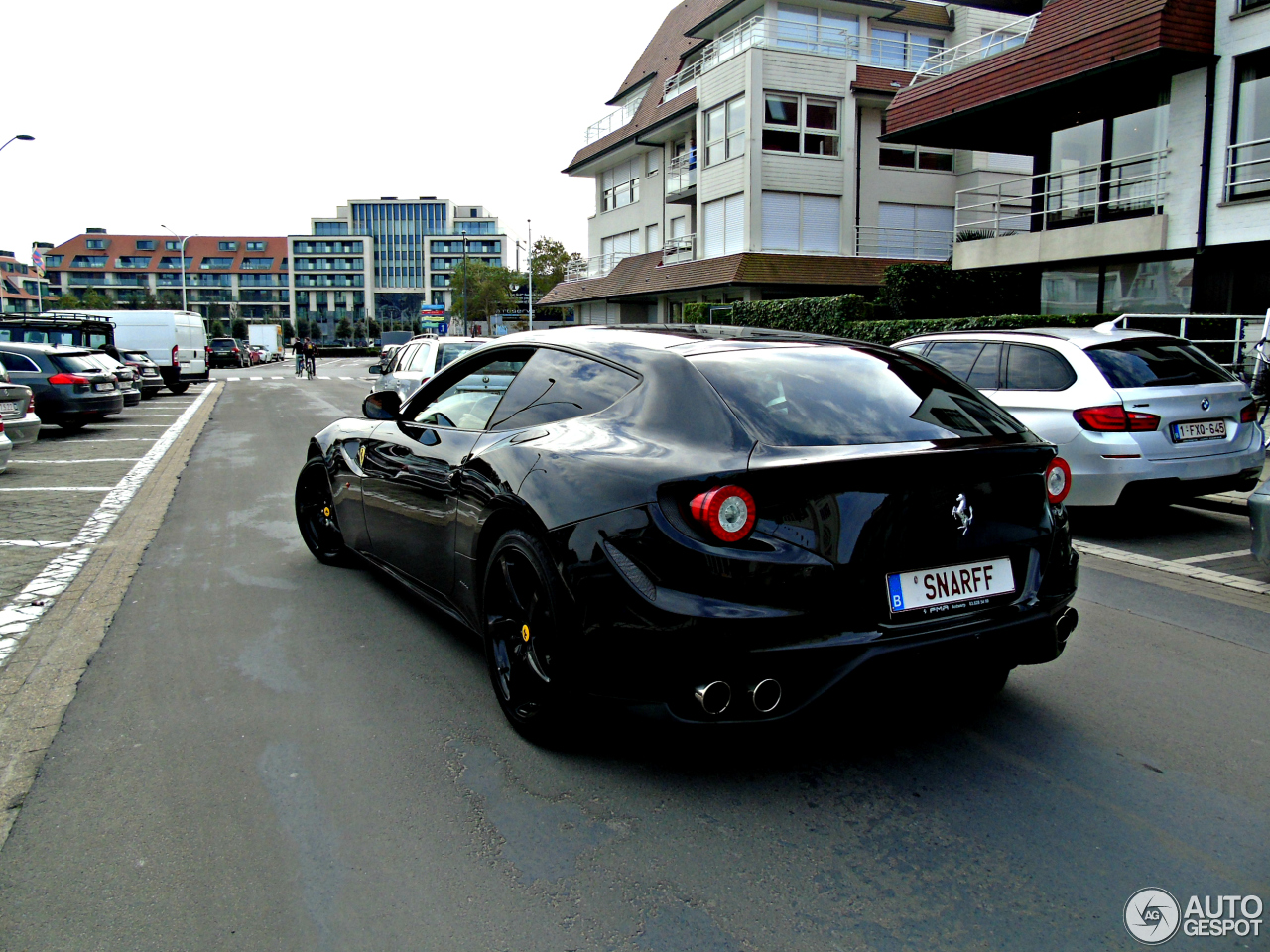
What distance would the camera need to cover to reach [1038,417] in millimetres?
7625

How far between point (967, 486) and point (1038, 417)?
4.85 m

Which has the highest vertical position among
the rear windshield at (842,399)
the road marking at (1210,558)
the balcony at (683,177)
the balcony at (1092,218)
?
the balcony at (683,177)

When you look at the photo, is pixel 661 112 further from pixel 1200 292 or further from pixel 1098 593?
pixel 1098 593

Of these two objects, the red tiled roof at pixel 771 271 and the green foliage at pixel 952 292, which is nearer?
the green foliage at pixel 952 292

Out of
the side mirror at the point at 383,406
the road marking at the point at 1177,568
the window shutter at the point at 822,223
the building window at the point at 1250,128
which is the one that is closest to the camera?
the side mirror at the point at 383,406

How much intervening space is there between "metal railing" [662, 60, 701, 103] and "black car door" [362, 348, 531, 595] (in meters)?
34.2

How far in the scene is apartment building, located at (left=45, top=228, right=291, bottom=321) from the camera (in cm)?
15625

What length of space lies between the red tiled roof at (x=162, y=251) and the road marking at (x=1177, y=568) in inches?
6741

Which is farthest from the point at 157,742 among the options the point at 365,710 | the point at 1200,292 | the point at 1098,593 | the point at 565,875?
the point at 1200,292

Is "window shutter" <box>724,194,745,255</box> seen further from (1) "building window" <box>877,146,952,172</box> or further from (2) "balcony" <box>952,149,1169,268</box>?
(2) "balcony" <box>952,149,1169,268</box>

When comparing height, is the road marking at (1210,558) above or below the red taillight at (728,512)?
below

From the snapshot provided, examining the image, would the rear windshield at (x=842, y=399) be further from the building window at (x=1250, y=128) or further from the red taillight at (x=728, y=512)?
the building window at (x=1250, y=128)

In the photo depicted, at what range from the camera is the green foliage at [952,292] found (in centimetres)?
2264

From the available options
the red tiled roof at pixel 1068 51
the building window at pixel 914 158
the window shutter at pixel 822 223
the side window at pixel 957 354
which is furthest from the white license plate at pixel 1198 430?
the building window at pixel 914 158
